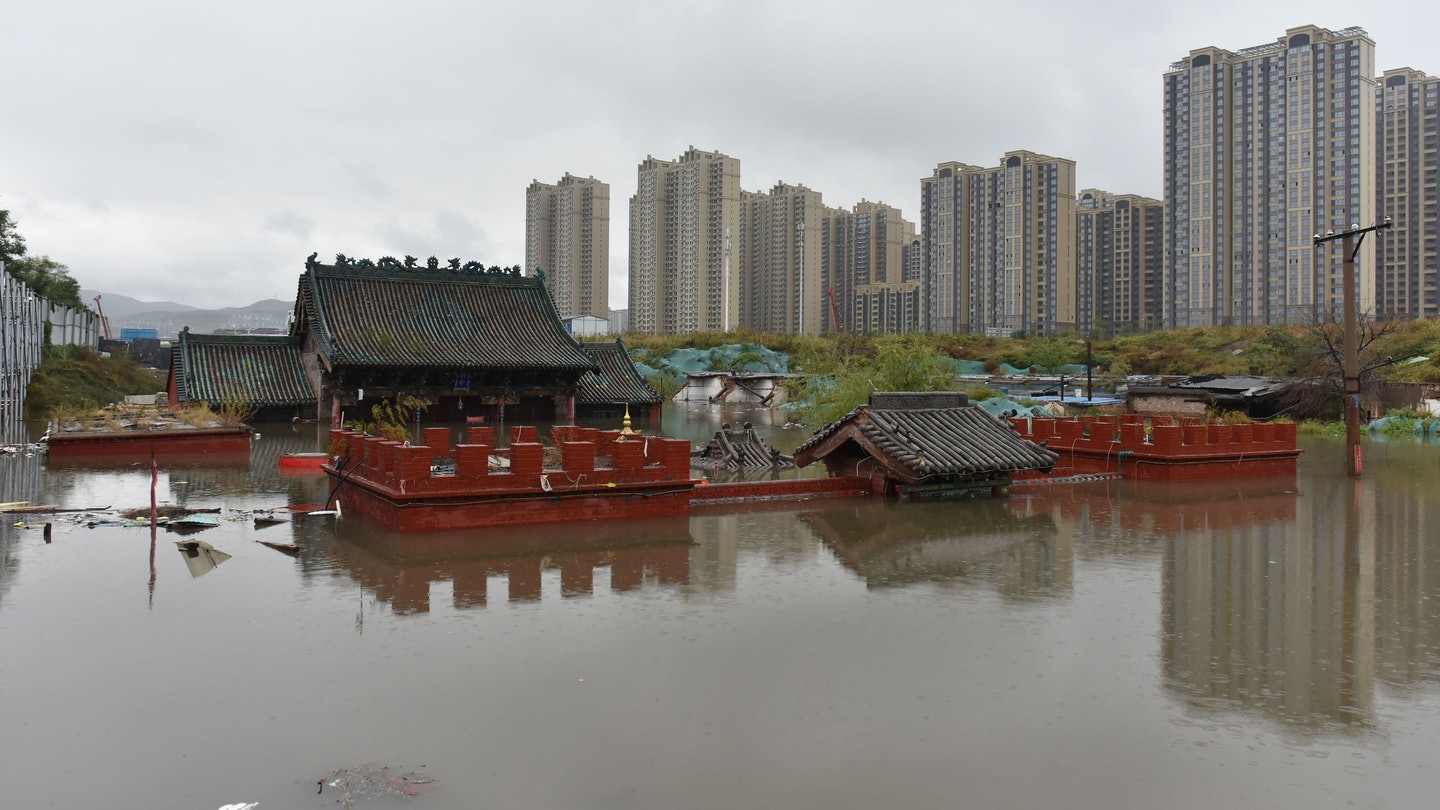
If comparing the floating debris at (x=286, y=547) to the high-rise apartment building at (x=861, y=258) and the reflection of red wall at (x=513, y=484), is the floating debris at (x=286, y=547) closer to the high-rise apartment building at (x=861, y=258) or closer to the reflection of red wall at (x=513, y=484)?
the reflection of red wall at (x=513, y=484)

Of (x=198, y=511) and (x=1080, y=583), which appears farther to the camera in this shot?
(x=198, y=511)

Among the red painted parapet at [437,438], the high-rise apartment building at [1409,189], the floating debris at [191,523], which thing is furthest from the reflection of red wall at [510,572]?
the high-rise apartment building at [1409,189]

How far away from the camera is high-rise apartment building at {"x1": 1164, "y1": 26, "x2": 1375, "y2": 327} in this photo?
5328cm

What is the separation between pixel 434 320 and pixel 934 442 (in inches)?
816

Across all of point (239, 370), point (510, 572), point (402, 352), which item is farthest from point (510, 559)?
point (239, 370)

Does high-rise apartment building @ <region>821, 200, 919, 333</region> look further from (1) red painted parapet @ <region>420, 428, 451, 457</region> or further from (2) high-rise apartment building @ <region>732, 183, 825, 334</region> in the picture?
(1) red painted parapet @ <region>420, 428, 451, 457</region>

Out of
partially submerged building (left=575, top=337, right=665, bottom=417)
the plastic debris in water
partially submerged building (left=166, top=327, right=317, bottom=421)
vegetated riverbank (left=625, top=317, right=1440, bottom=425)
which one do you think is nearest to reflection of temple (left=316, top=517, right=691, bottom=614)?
the plastic debris in water

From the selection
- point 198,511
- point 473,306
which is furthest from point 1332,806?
point 473,306

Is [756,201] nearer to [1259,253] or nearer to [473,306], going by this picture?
[1259,253]

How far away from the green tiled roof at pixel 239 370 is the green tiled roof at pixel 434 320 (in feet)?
6.75

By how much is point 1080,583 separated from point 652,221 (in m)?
73.3

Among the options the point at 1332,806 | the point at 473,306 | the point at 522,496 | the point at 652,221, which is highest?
the point at 652,221

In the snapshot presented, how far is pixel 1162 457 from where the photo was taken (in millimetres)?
16891

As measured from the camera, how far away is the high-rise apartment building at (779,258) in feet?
270
